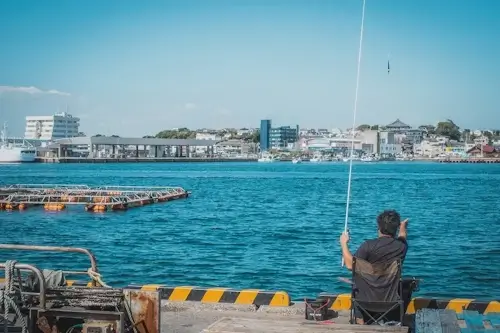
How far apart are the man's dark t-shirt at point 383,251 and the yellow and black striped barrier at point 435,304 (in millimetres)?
2586

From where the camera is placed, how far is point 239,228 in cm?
3738

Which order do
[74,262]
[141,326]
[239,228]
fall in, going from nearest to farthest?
[141,326] → [74,262] → [239,228]

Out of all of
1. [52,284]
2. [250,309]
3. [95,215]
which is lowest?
[95,215]

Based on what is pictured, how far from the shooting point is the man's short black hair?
300 inches

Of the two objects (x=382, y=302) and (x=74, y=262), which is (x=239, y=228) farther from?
(x=382, y=302)

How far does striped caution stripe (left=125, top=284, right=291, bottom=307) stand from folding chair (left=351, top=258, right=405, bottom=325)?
3.01m

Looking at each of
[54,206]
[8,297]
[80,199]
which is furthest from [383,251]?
[80,199]

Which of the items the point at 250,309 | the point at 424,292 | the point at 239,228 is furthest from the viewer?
the point at 239,228

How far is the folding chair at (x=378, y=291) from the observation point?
7.53 m

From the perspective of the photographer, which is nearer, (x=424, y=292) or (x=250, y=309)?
(x=250, y=309)

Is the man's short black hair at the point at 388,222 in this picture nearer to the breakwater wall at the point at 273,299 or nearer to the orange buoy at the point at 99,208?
the breakwater wall at the point at 273,299

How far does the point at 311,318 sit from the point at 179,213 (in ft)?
126

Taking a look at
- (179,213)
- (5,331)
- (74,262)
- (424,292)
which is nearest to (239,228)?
(179,213)

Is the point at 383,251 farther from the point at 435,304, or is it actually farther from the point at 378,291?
the point at 435,304
